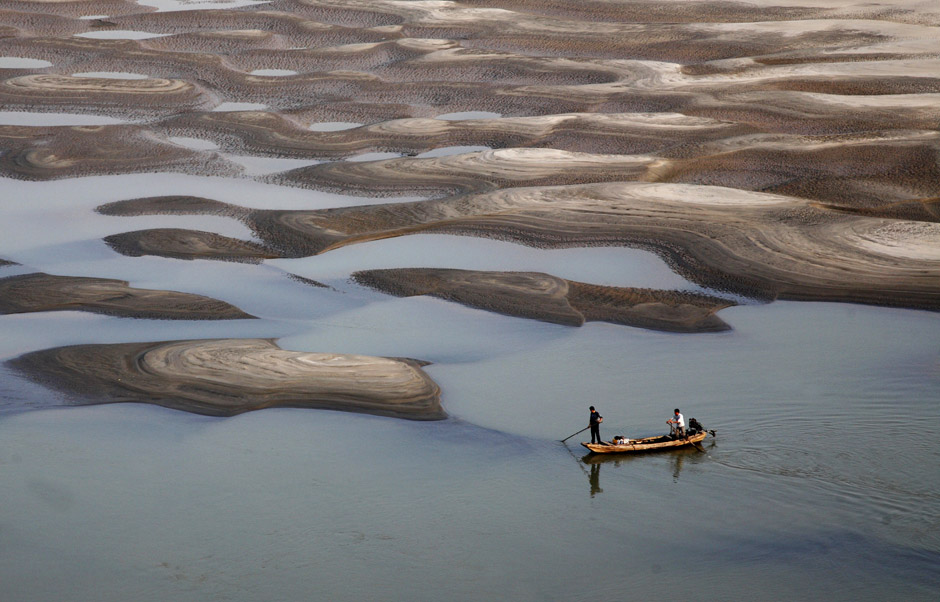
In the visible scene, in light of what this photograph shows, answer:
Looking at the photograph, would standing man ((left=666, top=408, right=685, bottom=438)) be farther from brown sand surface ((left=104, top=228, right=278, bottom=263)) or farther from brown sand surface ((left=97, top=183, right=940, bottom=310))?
brown sand surface ((left=104, top=228, right=278, bottom=263))

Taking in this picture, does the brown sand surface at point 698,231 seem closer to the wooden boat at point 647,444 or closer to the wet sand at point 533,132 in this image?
the wet sand at point 533,132

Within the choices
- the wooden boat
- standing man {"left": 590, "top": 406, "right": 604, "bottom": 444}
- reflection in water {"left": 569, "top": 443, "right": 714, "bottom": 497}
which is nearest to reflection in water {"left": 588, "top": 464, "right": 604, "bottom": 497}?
reflection in water {"left": 569, "top": 443, "right": 714, "bottom": 497}

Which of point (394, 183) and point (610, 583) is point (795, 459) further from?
point (394, 183)

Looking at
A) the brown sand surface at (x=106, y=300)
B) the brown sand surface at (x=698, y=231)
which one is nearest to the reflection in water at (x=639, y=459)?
the brown sand surface at (x=698, y=231)

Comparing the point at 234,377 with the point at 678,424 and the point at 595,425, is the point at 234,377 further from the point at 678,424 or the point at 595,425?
the point at 678,424

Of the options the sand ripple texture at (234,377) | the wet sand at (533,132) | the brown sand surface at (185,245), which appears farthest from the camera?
the brown sand surface at (185,245)

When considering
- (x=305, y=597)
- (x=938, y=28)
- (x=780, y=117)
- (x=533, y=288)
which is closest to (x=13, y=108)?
(x=533, y=288)
